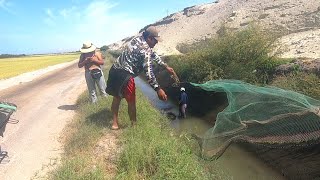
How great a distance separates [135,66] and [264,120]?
8.90ft

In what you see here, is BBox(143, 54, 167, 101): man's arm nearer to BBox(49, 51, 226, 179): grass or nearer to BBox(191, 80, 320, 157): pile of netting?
BBox(49, 51, 226, 179): grass

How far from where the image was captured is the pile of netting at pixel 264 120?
611 cm

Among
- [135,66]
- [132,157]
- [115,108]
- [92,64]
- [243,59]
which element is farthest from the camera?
[243,59]

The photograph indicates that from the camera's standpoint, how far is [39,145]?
24.5 feet

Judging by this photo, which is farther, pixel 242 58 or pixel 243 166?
pixel 242 58

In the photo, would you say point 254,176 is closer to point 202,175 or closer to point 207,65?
point 202,175

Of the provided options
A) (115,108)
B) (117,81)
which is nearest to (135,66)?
(117,81)

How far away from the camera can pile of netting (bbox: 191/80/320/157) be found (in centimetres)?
611

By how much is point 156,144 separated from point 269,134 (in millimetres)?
2120

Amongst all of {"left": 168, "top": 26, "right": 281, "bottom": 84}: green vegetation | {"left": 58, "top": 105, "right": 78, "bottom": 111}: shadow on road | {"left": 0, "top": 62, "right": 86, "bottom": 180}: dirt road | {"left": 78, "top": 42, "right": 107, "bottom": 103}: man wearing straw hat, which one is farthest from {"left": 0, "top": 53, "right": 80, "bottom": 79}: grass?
{"left": 78, "top": 42, "right": 107, "bottom": 103}: man wearing straw hat

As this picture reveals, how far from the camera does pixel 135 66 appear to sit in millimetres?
7273

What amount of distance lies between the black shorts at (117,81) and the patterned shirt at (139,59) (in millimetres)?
83

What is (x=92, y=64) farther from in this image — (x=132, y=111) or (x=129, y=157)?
(x=129, y=157)

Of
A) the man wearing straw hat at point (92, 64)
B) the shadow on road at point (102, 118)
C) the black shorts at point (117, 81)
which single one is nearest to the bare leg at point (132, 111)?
the black shorts at point (117, 81)
